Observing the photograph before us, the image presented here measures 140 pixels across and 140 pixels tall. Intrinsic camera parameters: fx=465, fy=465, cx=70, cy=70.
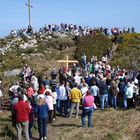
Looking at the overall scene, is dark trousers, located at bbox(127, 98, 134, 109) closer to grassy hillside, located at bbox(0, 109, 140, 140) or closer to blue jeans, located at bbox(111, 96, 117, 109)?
blue jeans, located at bbox(111, 96, 117, 109)

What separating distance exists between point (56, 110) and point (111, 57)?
20.6 meters

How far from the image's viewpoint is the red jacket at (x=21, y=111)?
17781 mm

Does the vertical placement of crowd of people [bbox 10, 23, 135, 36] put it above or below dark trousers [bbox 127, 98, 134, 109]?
above

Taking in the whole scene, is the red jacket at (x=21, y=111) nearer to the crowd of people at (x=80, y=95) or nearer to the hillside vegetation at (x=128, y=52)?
the crowd of people at (x=80, y=95)

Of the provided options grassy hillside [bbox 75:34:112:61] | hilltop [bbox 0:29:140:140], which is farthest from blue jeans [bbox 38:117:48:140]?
grassy hillside [bbox 75:34:112:61]

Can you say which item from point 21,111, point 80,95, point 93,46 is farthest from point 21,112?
point 93,46

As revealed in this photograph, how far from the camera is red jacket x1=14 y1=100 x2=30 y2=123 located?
58.3ft

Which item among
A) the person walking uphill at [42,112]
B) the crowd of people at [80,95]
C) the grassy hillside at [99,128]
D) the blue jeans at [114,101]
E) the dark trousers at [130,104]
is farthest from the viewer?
the blue jeans at [114,101]

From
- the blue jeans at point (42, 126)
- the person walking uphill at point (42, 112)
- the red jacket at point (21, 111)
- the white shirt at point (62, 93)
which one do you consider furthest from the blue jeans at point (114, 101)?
the red jacket at point (21, 111)

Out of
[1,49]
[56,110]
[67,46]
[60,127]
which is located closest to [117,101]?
[56,110]

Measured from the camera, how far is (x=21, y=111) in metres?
17.8

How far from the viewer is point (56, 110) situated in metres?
25.1

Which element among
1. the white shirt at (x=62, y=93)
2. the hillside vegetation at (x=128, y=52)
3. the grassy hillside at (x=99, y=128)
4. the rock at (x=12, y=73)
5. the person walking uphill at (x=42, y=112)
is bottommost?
the grassy hillside at (x=99, y=128)

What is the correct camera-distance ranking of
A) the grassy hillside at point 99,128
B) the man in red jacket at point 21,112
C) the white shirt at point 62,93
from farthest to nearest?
the white shirt at point 62,93 < the grassy hillside at point 99,128 < the man in red jacket at point 21,112
